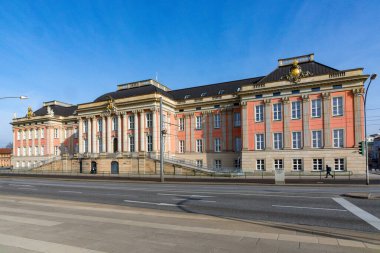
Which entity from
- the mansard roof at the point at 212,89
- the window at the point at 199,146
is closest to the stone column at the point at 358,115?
the mansard roof at the point at 212,89

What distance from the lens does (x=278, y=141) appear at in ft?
141

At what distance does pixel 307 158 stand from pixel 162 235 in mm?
36732

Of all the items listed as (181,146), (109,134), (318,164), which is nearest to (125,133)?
(109,134)

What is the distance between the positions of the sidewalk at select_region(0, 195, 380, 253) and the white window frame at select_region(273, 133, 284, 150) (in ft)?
114

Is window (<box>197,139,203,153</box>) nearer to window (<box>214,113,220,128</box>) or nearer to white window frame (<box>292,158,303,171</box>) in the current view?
window (<box>214,113,220,128</box>)

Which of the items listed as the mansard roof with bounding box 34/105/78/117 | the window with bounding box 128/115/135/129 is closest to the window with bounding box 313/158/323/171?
the window with bounding box 128/115/135/129

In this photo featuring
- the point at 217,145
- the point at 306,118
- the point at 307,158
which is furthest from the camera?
the point at 217,145

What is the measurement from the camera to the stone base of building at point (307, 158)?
37281 mm

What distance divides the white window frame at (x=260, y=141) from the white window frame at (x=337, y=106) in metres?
10.7

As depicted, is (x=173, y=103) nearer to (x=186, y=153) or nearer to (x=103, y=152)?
(x=186, y=153)

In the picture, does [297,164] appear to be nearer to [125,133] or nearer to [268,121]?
[268,121]

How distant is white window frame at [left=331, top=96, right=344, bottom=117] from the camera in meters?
39.2

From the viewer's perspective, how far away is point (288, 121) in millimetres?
42125

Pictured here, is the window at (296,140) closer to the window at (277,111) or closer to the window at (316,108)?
the window at (277,111)
